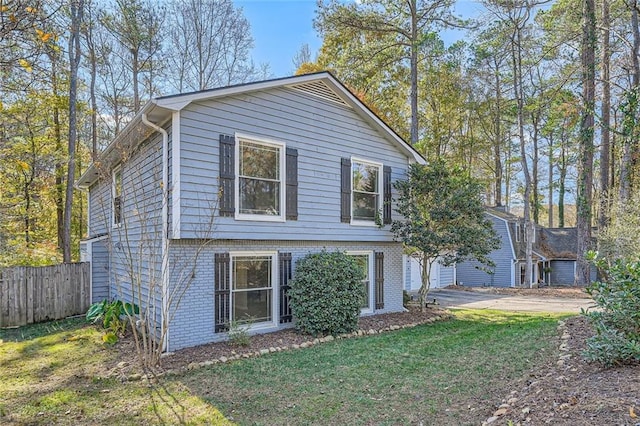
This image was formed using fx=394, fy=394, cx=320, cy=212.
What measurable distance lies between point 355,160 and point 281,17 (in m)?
9.07

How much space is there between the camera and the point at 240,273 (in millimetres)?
8148

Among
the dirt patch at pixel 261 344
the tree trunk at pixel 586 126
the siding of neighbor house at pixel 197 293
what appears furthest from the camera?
the tree trunk at pixel 586 126

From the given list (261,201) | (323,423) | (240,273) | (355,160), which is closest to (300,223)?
(261,201)

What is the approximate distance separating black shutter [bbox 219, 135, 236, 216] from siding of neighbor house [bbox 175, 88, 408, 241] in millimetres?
110

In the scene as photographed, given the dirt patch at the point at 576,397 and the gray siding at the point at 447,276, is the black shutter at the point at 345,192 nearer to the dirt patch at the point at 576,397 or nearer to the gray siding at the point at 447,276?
the dirt patch at the point at 576,397

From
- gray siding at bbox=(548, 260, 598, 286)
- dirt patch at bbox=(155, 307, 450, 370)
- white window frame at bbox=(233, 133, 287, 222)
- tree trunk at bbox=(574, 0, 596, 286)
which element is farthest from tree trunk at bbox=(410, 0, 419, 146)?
gray siding at bbox=(548, 260, 598, 286)

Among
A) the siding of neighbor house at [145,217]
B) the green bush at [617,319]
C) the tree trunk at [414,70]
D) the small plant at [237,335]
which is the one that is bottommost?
the small plant at [237,335]

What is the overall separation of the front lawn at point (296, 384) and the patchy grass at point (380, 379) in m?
0.01

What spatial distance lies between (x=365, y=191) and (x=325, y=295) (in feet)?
11.2

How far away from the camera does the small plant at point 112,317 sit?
7652 millimetres

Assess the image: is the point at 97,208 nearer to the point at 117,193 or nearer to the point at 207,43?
the point at 117,193

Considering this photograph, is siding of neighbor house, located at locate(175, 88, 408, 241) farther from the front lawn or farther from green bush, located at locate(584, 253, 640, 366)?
green bush, located at locate(584, 253, 640, 366)

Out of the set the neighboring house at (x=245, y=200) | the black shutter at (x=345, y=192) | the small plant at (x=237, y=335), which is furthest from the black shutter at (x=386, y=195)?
the small plant at (x=237, y=335)

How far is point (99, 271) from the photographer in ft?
36.8
